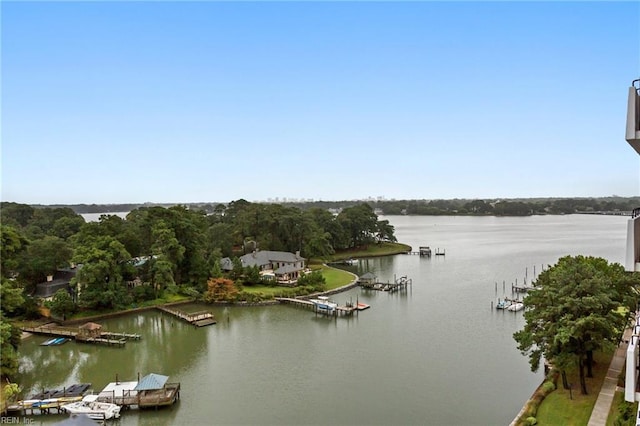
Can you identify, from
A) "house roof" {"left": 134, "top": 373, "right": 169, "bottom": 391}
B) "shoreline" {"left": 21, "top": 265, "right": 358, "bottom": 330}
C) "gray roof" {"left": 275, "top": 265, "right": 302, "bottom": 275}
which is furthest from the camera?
"gray roof" {"left": 275, "top": 265, "right": 302, "bottom": 275}

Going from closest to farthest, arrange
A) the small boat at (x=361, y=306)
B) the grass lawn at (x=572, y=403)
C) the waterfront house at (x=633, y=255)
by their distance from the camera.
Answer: the waterfront house at (x=633, y=255) → the grass lawn at (x=572, y=403) → the small boat at (x=361, y=306)

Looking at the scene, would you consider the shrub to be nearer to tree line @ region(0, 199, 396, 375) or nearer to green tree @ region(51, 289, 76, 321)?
tree line @ region(0, 199, 396, 375)

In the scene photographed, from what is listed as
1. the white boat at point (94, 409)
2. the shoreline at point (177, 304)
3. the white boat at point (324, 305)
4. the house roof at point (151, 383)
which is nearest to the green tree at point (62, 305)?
the shoreline at point (177, 304)

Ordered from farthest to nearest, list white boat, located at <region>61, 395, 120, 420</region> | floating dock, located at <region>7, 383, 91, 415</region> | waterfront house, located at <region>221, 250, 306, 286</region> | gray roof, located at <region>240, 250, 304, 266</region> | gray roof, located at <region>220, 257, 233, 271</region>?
gray roof, located at <region>240, 250, 304, 266</region> < gray roof, located at <region>220, 257, 233, 271</region> < waterfront house, located at <region>221, 250, 306, 286</region> < floating dock, located at <region>7, 383, 91, 415</region> < white boat, located at <region>61, 395, 120, 420</region>

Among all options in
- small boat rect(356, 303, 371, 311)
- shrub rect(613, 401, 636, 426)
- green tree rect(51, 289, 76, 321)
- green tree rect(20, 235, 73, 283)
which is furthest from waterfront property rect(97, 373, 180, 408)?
green tree rect(20, 235, 73, 283)

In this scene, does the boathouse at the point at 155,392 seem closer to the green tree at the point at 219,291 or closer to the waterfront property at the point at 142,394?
the waterfront property at the point at 142,394

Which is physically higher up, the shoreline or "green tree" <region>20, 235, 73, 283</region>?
"green tree" <region>20, 235, 73, 283</region>

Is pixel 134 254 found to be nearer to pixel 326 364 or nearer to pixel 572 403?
pixel 326 364
